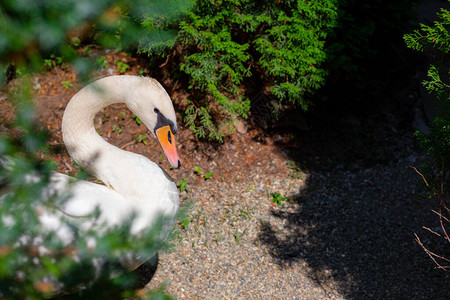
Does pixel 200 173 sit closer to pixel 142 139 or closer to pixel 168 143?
pixel 142 139

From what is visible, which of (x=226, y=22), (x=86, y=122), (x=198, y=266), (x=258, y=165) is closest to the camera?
(x=86, y=122)

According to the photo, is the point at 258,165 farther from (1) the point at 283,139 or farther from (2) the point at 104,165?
(2) the point at 104,165

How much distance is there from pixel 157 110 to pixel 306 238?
227cm

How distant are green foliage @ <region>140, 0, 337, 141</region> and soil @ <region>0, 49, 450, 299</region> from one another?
17.9 inches

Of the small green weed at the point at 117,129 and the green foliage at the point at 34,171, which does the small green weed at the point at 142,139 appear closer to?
the small green weed at the point at 117,129

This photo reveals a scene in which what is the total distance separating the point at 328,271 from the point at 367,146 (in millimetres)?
2215

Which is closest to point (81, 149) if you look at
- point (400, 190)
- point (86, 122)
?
point (86, 122)

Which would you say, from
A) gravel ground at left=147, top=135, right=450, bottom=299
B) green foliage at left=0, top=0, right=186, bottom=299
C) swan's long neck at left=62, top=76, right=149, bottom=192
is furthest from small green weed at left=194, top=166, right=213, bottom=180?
green foliage at left=0, top=0, right=186, bottom=299

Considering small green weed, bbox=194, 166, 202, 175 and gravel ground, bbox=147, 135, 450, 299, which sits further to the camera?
small green weed, bbox=194, 166, 202, 175

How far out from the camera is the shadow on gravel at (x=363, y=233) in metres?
3.56

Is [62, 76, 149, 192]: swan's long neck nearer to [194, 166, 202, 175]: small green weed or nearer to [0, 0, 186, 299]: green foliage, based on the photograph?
[0, 0, 186, 299]: green foliage

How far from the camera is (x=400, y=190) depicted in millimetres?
4664

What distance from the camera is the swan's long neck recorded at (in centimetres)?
260

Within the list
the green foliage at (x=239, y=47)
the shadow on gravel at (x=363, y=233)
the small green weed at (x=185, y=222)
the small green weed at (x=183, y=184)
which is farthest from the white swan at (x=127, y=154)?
the green foliage at (x=239, y=47)
